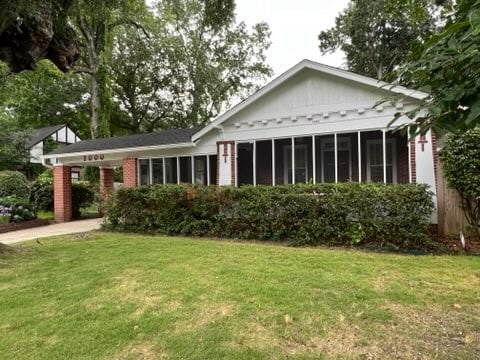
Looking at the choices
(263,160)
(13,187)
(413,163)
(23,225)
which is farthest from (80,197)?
(413,163)

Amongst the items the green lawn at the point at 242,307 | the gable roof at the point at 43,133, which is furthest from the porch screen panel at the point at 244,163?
the gable roof at the point at 43,133

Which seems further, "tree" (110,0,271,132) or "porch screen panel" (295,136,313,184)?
"tree" (110,0,271,132)

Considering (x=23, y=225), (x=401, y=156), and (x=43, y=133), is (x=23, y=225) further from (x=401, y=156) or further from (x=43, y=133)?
(x=43, y=133)

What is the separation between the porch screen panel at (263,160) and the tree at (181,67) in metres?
16.0

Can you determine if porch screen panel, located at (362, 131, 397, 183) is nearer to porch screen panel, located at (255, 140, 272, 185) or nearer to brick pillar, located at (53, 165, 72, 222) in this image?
porch screen panel, located at (255, 140, 272, 185)

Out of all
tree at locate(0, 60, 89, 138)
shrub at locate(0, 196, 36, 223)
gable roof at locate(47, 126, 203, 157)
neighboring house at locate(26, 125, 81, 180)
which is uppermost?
tree at locate(0, 60, 89, 138)

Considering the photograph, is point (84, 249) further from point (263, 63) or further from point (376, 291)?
point (263, 63)

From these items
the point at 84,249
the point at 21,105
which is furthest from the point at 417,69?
the point at 21,105

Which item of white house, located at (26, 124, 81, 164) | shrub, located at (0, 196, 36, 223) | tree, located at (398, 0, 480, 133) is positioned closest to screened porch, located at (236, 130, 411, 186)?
tree, located at (398, 0, 480, 133)

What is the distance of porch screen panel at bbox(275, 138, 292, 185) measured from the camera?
11180mm

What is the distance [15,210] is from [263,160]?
1002 cm

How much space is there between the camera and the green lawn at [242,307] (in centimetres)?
325

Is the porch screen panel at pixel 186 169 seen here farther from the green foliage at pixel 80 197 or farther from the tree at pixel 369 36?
the tree at pixel 369 36

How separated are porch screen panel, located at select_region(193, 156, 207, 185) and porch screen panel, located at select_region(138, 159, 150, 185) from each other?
Result: 2.18m
